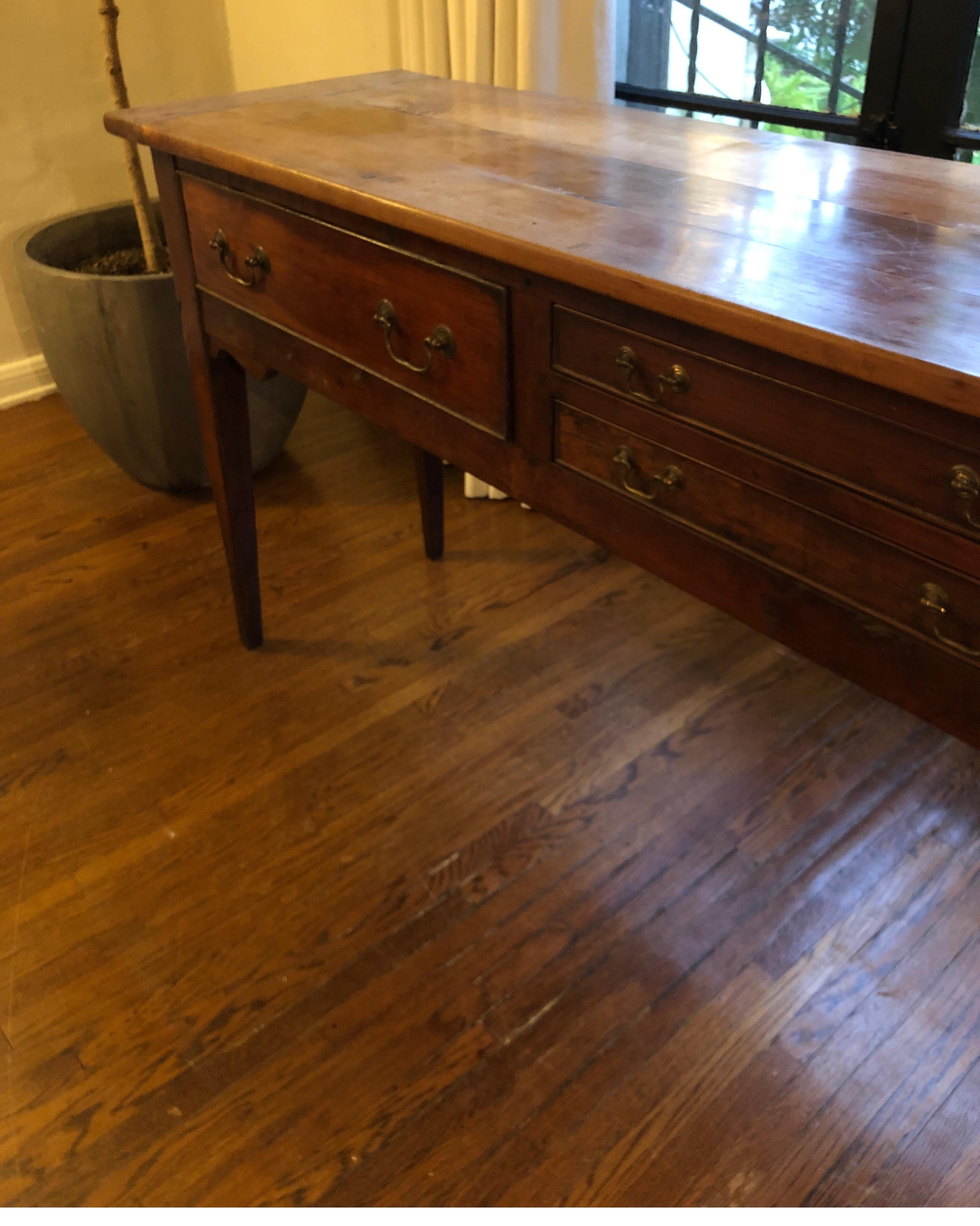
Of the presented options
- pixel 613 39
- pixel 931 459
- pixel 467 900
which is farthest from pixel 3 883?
pixel 613 39

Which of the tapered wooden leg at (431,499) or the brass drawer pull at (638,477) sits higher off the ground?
the brass drawer pull at (638,477)

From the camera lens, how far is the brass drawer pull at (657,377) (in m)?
0.81

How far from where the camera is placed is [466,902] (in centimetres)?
127

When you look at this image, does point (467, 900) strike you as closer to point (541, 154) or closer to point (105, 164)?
point (541, 154)

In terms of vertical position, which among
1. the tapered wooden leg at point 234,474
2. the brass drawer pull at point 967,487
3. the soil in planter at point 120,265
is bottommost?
the tapered wooden leg at point 234,474

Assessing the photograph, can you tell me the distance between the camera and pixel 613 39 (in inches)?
68.0

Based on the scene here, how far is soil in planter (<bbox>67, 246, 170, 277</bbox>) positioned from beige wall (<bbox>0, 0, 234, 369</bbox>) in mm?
316

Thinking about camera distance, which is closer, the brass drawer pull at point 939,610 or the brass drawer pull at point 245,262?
the brass drawer pull at point 939,610

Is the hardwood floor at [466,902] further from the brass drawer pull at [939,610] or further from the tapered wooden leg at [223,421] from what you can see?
the brass drawer pull at [939,610]

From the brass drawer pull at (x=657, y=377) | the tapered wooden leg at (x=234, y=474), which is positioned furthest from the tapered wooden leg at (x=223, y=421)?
the brass drawer pull at (x=657, y=377)

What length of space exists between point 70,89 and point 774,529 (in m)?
2.22

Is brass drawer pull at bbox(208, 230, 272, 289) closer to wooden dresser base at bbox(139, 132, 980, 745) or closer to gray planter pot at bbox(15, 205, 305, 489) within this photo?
wooden dresser base at bbox(139, 132, 980, 745)

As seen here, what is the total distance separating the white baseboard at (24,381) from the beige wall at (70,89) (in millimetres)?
18

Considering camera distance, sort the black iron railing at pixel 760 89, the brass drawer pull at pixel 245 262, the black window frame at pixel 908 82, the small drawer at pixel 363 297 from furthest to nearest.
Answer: the black iron railing at pixel 760 89 < the black window frame at pixel 908 82 < the brass drawer pull at pixel 245 262 < the small drawer at pixel 363 297
